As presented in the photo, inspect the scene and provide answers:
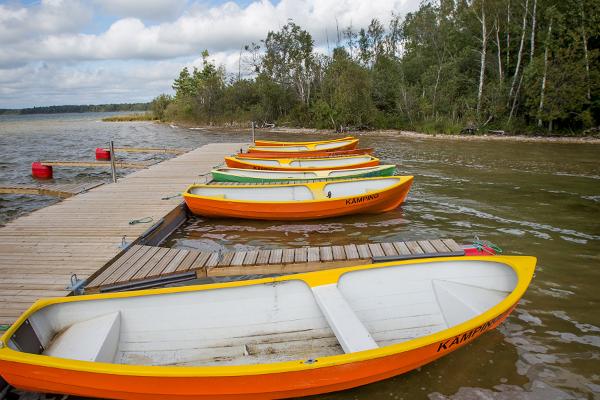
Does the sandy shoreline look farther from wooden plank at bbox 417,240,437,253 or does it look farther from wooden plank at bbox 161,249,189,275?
wooden plank at bbox 161,249,189,275

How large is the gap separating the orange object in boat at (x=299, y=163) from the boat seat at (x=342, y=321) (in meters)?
7.99

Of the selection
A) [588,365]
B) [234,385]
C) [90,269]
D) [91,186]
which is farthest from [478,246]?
[91,186]

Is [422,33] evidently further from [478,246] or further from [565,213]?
[478,246]

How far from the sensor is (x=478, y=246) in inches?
242

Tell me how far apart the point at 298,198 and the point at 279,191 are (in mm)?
515

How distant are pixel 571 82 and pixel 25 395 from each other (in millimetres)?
27867

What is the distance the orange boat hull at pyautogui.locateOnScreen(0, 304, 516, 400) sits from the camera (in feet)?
9.64

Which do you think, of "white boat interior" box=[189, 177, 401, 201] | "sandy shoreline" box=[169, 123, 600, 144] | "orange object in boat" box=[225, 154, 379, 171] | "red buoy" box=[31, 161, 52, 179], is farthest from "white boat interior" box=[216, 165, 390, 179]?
"sandy shoreline" box=[169, 123, 600, 144]

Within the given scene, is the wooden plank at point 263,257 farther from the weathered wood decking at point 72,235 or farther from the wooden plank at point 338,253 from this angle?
the weathered wood decking at point 72,235

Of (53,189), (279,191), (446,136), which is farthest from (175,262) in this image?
(446,136)

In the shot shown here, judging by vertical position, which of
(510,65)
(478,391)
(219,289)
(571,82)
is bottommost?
(478,391)

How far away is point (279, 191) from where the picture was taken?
9.83 meters

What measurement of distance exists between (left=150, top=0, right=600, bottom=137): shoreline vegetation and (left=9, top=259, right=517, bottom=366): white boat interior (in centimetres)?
2372

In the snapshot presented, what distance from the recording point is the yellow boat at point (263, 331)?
2979 millimetres
